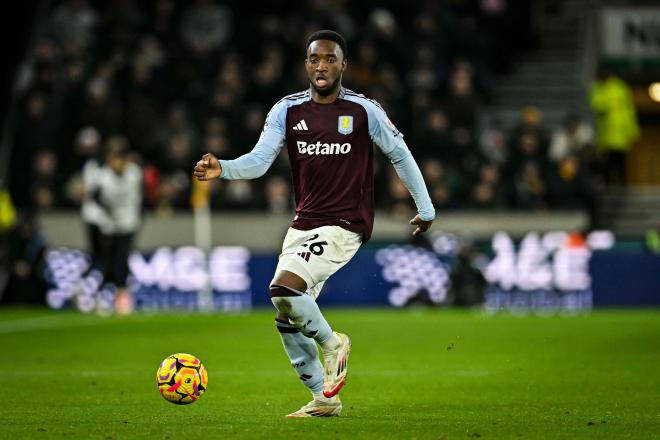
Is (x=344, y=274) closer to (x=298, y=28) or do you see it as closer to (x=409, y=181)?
(x=298, y=28)

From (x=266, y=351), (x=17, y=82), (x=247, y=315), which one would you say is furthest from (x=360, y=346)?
(x=17, y=82)

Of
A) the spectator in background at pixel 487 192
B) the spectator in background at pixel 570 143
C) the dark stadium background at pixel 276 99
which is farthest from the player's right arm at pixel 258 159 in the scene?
the spectator in background at pixel 570 143

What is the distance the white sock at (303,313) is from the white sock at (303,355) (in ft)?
0.55

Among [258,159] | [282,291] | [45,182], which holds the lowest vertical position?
[282,291]

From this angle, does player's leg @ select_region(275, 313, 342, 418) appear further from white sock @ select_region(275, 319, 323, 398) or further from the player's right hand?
the player's right hand

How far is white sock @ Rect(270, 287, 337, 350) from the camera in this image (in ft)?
26.2

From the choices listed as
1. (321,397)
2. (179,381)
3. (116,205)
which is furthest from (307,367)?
(116,205)

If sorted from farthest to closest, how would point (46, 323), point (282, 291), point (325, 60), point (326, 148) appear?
point (46, 323) → point (326, 148) → point (325, 60) → point (282, 291)

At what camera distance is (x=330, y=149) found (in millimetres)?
8289

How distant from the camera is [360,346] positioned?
14.2m

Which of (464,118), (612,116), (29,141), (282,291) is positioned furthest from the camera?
(612,116)

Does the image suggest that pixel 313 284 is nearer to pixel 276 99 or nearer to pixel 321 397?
pixel 321 397

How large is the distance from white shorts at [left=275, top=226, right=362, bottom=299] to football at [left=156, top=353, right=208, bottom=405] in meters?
0.92

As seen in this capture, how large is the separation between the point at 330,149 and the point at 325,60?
1.74 ft
